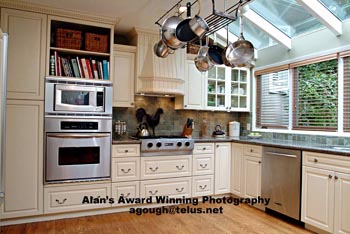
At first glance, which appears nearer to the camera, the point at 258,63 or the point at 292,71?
the point at 292,71

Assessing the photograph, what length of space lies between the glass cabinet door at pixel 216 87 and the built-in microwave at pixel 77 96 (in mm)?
1699

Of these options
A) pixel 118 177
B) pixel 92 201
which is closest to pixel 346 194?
pixel 118 177

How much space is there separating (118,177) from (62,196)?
666 millimetres

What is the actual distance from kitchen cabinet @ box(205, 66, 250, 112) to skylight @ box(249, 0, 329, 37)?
1031 mm

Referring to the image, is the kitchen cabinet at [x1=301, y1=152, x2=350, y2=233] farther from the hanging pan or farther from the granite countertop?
the hanging pan

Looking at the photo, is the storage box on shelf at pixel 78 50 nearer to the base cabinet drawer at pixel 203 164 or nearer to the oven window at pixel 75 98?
the oven window at pixel 75 98

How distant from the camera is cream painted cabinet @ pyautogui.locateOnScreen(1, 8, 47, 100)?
297 cm

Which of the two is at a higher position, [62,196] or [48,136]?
[48,136]

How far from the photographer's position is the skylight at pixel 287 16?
11.4 ft

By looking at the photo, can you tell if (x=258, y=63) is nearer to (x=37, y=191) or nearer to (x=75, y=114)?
(x=75, y=114)

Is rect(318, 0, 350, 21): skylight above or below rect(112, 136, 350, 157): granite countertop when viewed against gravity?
above

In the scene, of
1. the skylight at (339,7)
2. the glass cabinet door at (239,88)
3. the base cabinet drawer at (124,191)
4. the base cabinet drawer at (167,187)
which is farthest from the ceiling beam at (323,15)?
the base cabinet drawer at (124,191)

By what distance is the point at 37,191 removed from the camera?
308 cm

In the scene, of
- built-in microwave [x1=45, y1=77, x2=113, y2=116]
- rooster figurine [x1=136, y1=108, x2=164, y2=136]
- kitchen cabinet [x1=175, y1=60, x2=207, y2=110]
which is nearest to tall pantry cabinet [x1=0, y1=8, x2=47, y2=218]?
built-in microwave [x1=45, y1=77, x2=113, y2=116]
